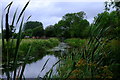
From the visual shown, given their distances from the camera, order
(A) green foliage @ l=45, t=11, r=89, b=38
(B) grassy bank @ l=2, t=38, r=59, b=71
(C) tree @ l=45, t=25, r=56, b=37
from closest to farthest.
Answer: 1. (B) grassy bank @ l=2, t=38, r=59, b=71
2. (C) tree @ l=45, t=25, r=56, b=37
3. (A) green foliage @ l=45, t=11, r=89, b=38

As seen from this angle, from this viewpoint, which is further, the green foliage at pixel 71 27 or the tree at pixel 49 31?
the green foliage at pixel 71 27

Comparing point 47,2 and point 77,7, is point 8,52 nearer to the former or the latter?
point 47,2

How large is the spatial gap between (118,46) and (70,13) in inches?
45.0

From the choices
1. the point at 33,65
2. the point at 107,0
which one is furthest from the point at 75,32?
the point at 107,0

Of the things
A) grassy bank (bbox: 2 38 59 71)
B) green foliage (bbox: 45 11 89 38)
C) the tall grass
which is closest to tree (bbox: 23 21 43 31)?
grassy bank (bbox: 2 38 59 71)

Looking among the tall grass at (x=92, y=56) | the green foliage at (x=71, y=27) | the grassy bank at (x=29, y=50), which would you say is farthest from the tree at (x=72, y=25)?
the tall grass at (x=92, y=56)

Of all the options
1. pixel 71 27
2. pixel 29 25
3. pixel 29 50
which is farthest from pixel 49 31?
pixel 29 50

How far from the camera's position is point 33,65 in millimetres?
2697

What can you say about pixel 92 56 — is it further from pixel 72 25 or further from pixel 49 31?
pixel 72 25

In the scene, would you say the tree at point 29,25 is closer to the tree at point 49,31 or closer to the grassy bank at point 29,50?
the grassy bank at point 29,50

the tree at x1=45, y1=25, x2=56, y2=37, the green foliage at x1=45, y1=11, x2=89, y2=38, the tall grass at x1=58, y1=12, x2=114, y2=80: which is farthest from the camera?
the green foliage at x1=45, y1=11, x2=89, y2=38

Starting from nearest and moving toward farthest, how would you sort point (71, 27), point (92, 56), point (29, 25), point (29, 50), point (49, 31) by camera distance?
point (29, 50)
point (92, 56)
point (29, 25)
point (49, 31)
point (71, 27)

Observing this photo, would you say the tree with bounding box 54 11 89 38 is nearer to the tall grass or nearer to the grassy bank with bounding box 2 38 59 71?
the grassy bank with bounding box 2 38 59 71

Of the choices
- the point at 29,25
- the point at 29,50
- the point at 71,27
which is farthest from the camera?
the point at 71,27
